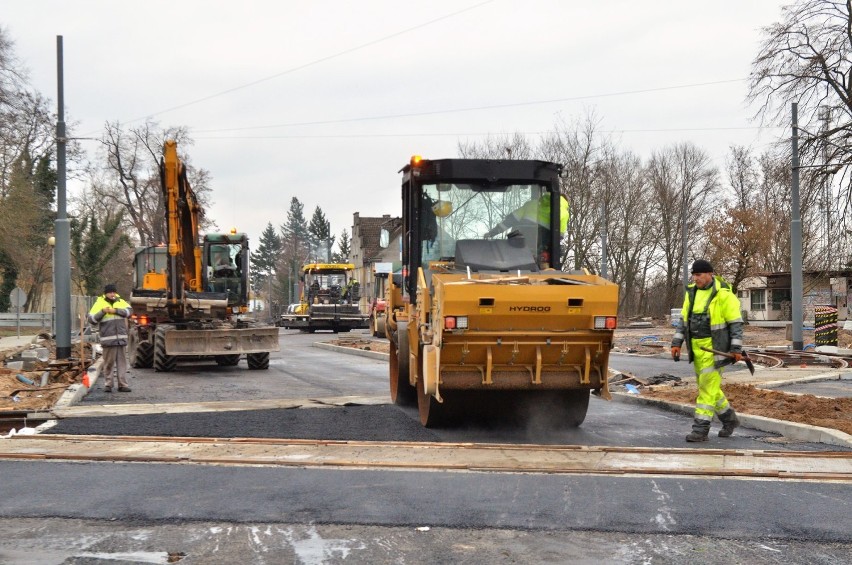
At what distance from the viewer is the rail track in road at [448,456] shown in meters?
7.54

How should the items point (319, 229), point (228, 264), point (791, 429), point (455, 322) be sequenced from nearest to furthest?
point (455, 322) < point (791, 429) < point (228, 264) < point (319, 229)

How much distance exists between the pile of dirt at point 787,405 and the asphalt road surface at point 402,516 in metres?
1.40

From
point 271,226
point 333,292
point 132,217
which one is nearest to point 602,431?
point 333,292

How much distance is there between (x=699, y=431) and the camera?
9.20 metres

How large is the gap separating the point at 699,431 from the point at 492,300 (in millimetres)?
2500

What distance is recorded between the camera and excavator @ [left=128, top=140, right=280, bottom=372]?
18219 mm

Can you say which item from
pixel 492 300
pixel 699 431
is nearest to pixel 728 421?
pixel 699 431

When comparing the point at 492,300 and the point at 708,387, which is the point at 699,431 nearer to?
the point at 708,387

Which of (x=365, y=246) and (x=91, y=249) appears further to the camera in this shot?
(x=365, y=246)

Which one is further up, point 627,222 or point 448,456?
point 627,222

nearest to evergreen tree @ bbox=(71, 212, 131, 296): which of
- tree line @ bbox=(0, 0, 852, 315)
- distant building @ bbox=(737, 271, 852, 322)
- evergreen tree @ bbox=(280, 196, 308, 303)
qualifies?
tree line @ bbox=(0, 0, 852, 315)

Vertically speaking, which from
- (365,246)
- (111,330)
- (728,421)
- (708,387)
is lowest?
(728,421)

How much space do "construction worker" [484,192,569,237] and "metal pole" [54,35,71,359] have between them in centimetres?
1081

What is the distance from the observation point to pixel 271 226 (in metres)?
141
